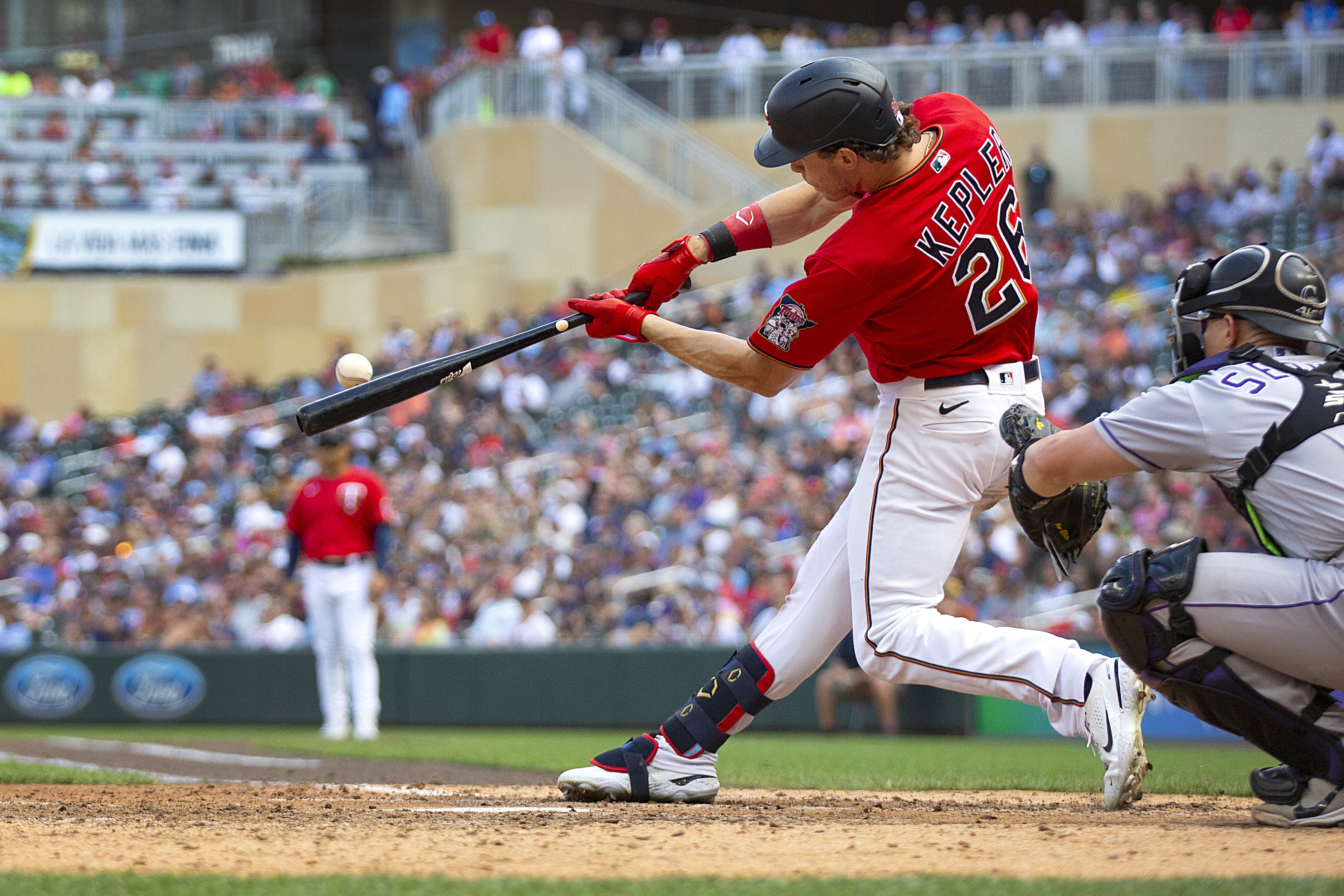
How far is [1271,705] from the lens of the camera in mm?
3711

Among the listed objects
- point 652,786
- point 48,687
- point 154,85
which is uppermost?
point 154,85

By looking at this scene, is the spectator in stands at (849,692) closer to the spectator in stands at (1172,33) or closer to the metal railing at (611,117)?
the metal railing at (611,117)

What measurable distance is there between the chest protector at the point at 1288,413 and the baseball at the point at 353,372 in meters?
2.66

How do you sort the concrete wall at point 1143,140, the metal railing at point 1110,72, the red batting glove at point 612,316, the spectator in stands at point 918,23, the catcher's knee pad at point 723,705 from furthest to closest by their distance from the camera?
the spectator in stands at point 918,23
the concrete wall at point 1143,140
the metal railing at point 1110,72
the catcher's knee pad at point 723,705
the red batting glove at point 612,316

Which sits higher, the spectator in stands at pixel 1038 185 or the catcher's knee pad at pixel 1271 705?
the spectator in stands at pixel 1038 185

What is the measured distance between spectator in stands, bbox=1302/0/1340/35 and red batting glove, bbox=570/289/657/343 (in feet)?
64.0

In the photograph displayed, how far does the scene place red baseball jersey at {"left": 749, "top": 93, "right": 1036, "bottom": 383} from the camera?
392 centimetres

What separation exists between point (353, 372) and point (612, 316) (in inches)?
41.9

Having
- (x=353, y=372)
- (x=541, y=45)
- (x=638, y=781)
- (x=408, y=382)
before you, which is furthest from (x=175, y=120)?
(x=638, y=781)

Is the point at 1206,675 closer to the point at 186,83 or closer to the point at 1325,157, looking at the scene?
the point at 1325,157

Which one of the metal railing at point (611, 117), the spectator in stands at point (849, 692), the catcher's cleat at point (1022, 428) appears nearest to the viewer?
the catcher's cleat at point (1022, 428)

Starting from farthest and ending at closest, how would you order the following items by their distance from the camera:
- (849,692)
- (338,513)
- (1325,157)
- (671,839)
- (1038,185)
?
(1038,185) < (1325,157) < (849,692) < (338,513) < (671,839)

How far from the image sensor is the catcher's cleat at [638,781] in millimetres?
4453

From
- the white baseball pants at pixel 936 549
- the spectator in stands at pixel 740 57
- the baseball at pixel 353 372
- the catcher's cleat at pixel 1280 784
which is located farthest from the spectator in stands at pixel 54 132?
the catcher's cleat at pixel 1280 784
